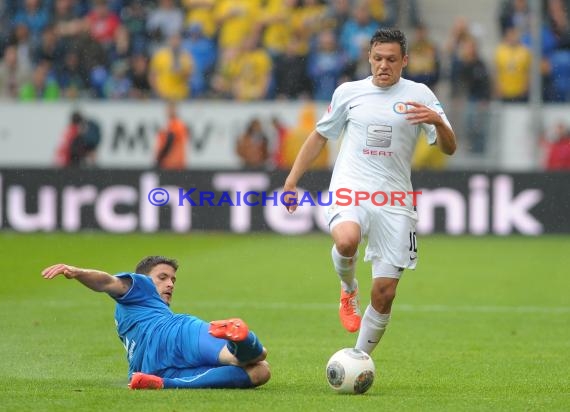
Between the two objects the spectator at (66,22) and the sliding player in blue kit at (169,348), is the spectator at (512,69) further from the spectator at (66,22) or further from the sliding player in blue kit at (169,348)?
the sliding player in blue kit at (169,348)

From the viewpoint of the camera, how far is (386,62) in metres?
8.80

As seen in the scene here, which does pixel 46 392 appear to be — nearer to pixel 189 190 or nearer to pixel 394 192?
pixel 394 192

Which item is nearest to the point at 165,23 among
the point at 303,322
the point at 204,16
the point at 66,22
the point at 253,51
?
the point at 204,16

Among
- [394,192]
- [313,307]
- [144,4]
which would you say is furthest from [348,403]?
[144,4]

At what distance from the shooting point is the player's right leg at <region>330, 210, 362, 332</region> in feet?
Answer: 28.1

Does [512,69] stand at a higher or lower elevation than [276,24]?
lower

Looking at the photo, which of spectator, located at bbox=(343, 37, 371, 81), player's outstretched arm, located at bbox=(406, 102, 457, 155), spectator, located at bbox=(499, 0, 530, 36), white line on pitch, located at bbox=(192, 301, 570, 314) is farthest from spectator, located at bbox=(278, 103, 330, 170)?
player's outstretched arm, located at bbox=(406, 102, 457, 155)

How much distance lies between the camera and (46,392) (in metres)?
8.10

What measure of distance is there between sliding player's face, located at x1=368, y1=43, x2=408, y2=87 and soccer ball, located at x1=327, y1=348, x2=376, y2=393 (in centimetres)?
192

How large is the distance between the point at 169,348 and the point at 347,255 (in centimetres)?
139

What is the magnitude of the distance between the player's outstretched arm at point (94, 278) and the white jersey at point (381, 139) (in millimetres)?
1628

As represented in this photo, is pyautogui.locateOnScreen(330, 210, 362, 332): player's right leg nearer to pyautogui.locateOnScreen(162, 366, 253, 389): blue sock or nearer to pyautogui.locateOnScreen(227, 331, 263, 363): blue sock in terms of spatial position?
pyautogui.locateOnScreen(227, 331, 263, 363): blue sock

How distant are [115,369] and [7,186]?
44.0ft

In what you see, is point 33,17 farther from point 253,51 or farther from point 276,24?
point 276,24
